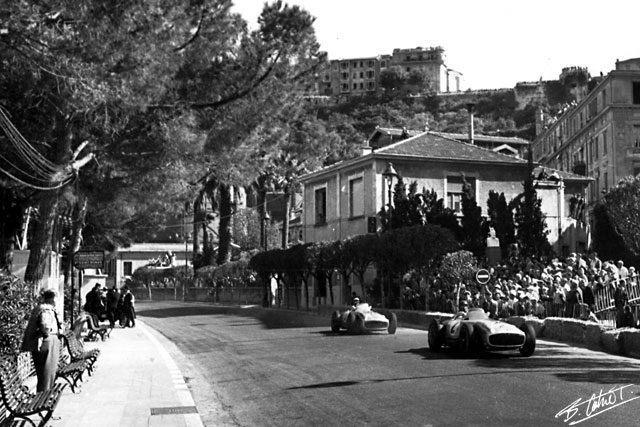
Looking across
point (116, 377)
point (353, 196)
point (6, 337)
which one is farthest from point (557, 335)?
point (353, 196)

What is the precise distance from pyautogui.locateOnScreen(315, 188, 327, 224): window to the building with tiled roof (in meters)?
0.94

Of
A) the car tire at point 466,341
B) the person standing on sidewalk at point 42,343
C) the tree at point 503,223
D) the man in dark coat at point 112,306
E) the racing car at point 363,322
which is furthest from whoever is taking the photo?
the tree at point 503,223

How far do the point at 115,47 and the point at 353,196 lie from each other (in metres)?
35.6

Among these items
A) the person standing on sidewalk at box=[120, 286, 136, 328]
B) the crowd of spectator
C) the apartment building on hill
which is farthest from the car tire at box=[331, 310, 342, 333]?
the apartment building on hill

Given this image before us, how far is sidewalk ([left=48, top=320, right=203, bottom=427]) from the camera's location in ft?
40.7

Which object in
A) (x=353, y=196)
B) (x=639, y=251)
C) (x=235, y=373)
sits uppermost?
(x=353, y=196)

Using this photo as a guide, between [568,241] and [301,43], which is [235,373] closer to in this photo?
[301,43]

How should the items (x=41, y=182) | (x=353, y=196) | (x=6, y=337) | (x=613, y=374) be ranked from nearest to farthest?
(x=613, y=374) < (x=6, y=337) < (x=41, y=182) < (x=353, y=196)

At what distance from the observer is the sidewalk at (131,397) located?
12391mm

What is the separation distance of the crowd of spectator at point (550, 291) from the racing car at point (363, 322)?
337 cm

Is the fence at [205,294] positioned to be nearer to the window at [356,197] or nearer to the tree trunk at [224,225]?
the tree trunk at [224,225]

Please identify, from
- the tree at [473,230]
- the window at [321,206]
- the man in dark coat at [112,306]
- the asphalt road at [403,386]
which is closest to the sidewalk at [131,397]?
the asphalt road at [403,386]

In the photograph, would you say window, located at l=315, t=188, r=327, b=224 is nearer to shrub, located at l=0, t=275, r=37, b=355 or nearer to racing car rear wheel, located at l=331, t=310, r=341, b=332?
racing car rear wheel, located at l=331, t=310, r=341, b=332

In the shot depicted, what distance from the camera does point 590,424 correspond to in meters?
10.6
